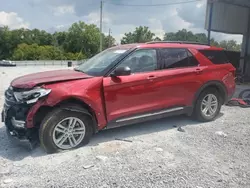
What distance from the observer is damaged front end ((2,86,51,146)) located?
3682 mm

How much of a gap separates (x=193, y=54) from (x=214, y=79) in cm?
73

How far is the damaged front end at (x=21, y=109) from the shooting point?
12.1ft

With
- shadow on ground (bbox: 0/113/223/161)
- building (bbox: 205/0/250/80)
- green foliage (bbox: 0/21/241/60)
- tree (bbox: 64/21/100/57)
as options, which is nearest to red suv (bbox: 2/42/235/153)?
shadow on ground (bbox: 0/113/223/161)

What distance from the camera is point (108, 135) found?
15.3ft

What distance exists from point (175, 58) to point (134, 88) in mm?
1207

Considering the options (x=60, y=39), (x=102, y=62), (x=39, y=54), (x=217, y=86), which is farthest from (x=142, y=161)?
(x=60, y=39)

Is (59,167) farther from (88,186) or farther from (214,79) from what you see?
(214,79)

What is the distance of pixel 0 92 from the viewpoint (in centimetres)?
878

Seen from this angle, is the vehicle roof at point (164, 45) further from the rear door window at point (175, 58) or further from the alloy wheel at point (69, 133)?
the alloy wheel at point (69, 133)

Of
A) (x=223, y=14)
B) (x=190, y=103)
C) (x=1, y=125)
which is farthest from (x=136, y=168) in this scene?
(x=223, y=14)

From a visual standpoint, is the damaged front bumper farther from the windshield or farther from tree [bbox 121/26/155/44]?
tree [bbox 121/26/155/44]

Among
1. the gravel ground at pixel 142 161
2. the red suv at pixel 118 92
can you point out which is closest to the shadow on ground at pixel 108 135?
the gravel ground at pixel 142 161

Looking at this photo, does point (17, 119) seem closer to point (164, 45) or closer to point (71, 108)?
point (71, 108)

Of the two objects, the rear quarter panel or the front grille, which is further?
the rear quarter panel
